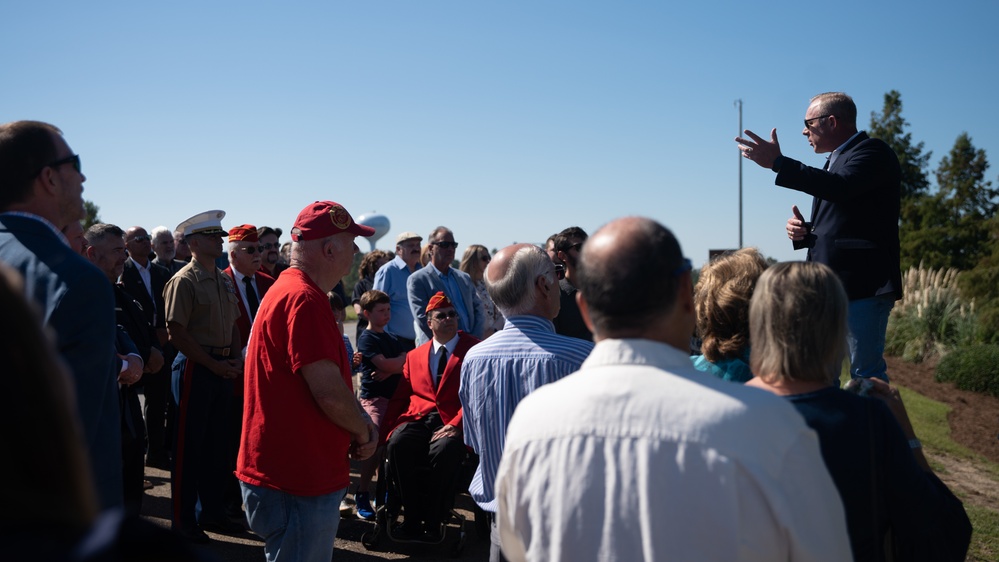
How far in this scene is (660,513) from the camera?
1.76 m

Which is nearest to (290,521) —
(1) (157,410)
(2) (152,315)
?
(2) (152,315)

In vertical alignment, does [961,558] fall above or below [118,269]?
below

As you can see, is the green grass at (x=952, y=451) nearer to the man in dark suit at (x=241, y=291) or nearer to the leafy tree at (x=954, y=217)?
the man in dark suit at (x=241, y=291)

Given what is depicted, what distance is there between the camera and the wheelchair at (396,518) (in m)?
6.00

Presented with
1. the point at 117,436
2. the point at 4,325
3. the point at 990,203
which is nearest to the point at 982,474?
the point at 117,436

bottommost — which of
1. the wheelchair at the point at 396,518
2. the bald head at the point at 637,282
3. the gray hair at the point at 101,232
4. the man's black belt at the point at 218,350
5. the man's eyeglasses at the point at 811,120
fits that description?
the wheelchair at the point at 396,518

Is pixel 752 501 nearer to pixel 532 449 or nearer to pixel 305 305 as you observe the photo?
pixel 532 449

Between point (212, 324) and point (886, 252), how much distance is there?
4.68 meters

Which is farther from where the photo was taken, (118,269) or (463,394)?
(118,269)

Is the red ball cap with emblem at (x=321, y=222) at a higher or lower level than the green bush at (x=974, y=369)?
higher

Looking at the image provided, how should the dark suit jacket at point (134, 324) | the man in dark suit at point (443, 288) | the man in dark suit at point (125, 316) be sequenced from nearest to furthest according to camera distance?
the man in dark suit at point (125, 316) < the dark suit jacket at point (134, 324) < the man in dark suit at point (443, 288)

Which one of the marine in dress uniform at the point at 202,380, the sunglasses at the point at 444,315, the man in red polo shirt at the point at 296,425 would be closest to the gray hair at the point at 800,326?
the man in red polo shirt at the point at 296,425

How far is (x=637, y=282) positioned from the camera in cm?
190

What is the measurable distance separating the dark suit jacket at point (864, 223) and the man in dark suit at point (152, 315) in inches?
243
